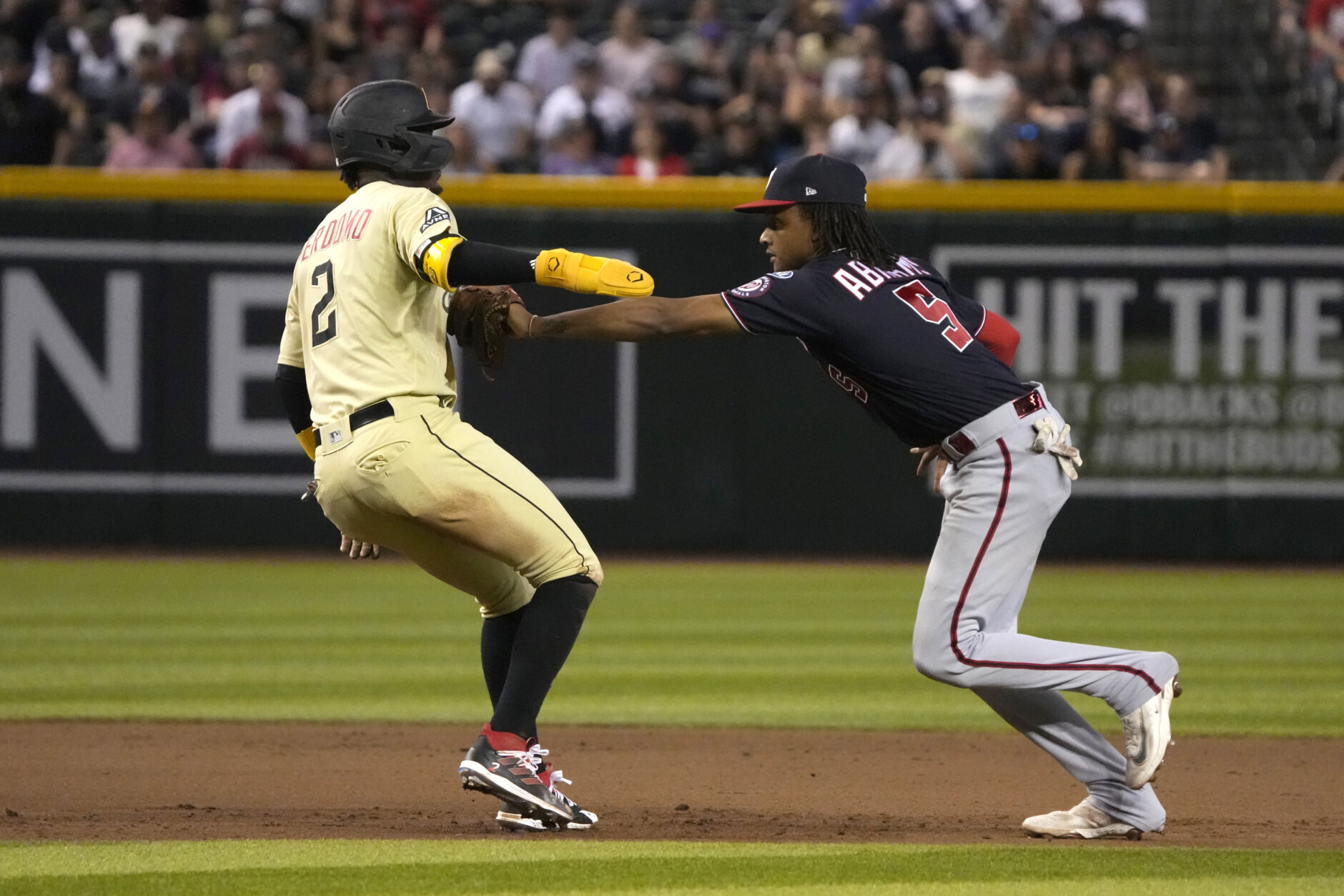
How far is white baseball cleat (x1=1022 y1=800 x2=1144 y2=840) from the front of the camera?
4.74 m

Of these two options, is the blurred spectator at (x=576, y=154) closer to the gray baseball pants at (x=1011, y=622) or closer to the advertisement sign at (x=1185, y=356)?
the advertisement sign at (x=1185, y=356)

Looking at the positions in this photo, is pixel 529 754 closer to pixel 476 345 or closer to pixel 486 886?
pixel 486 886

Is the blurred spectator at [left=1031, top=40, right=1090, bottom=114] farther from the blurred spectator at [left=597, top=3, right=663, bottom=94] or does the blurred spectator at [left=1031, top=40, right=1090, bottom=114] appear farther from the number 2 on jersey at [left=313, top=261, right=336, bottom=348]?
the number 2 on jersey at [left=313, top=261, right=336, bottom=348]

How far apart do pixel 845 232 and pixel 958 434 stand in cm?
63

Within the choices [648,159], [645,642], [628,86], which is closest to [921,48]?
[628,86]

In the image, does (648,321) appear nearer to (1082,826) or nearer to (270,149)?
(1082,826)

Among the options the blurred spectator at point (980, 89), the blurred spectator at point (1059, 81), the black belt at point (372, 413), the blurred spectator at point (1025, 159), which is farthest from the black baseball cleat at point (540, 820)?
the blurred spectator at point (1059, 81)

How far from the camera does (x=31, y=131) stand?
1361cm

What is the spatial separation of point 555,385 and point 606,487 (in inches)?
31.6

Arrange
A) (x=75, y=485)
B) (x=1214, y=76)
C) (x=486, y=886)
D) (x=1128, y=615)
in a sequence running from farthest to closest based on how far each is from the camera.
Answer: (x=1214, y=76), (x=75, y=485), (x=1128, y=615), (x=486, y=886)

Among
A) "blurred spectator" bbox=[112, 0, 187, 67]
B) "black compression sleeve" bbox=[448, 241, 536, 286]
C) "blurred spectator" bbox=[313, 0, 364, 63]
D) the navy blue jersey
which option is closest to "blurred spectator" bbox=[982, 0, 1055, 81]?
"blurred spectator" bbox=[313, 0, 364, 63]

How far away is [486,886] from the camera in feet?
13.4

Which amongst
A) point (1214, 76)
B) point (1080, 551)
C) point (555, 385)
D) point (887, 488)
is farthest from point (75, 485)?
point (1214, 76)

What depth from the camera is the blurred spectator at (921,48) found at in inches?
562
